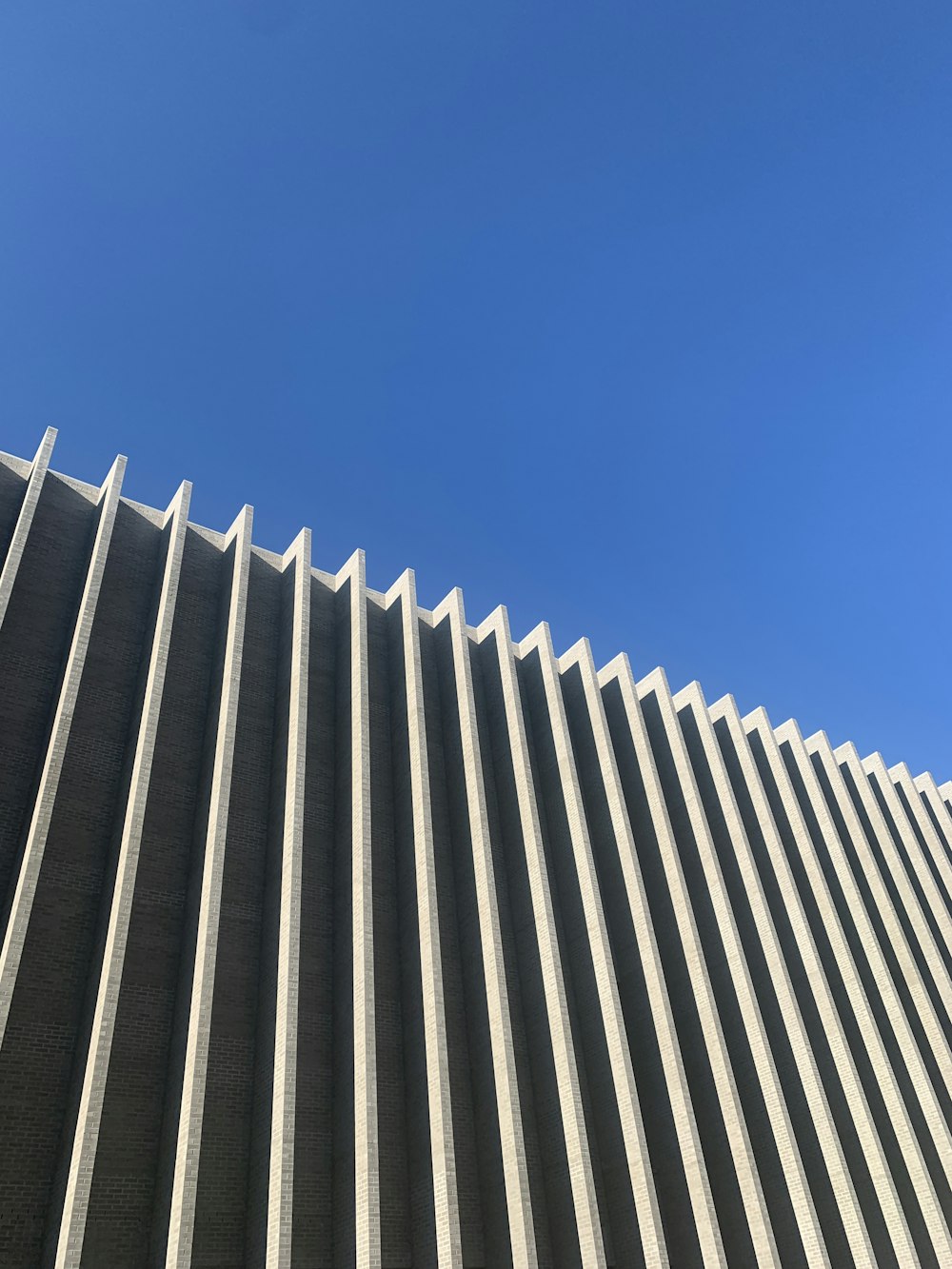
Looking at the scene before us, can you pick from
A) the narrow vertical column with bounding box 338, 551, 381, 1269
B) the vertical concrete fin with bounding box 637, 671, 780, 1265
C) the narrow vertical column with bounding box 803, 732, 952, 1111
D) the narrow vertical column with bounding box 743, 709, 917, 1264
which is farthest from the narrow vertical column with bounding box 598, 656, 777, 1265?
the narrow vertical column with bounding box 338, 551, 381, 1269

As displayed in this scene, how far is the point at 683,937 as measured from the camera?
21078 millimetres

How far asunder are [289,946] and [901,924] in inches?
818

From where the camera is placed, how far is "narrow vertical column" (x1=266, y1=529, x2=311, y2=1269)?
13266 millimetres

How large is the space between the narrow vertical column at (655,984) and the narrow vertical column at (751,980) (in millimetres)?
2081

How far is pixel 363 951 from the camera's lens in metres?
16.5

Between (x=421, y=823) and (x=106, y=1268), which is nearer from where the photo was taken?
(x=106, y=1268)

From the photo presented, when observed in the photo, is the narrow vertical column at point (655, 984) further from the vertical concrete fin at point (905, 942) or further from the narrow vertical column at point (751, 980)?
the vertical concrete fin at point (905, 942)

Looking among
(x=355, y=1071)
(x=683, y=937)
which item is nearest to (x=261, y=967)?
(x=355, y=1071)

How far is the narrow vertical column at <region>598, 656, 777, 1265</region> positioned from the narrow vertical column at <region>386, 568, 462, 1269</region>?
20.3 feet

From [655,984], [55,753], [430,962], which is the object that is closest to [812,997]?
[655,984]

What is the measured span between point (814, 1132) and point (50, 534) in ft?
69.3

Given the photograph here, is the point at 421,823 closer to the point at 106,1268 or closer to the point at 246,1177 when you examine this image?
the point at 246,1177

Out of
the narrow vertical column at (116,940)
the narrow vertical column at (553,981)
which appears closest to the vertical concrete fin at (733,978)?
the narrow vertical column at (553,981)

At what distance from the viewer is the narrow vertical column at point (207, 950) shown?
12.6 meters
